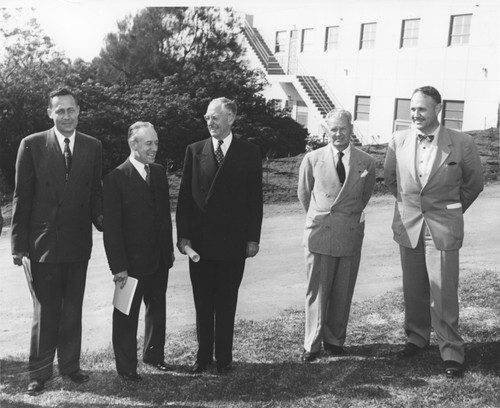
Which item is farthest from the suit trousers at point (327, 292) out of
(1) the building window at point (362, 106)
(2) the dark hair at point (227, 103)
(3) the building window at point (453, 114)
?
(3) the building window at point (453, 114)

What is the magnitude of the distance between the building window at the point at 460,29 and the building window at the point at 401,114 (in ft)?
2.70

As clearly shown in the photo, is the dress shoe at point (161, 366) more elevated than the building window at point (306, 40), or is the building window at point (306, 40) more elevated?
the building window at point (306, 40)

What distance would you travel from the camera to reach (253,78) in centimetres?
594

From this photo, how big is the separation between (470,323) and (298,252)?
113 inches

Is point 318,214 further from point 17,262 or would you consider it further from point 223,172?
point 17,262

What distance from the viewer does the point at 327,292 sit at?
3.73m

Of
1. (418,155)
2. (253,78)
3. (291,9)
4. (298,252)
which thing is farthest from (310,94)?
(298,252)

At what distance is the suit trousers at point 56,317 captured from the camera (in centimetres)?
326

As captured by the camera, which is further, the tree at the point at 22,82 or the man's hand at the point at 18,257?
the tree at the point at 22,82

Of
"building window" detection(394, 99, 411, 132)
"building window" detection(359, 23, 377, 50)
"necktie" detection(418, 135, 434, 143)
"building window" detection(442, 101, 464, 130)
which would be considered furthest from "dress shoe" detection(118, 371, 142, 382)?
"building window" detection(442, 101, 464, 130)

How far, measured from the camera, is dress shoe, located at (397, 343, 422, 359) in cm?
370

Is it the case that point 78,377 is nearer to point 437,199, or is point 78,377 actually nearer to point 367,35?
point 437,199

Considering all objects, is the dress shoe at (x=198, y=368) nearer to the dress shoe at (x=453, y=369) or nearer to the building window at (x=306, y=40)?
the dress shoe at (x=453, y=369)

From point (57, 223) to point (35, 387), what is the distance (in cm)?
97
